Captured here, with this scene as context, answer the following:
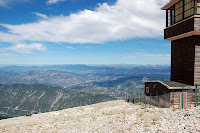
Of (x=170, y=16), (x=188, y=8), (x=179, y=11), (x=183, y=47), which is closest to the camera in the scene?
(x=188, y=8)

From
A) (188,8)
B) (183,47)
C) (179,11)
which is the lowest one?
(183,47)

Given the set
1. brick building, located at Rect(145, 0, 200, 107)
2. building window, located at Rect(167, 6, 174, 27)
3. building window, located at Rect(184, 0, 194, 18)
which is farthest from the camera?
building window, located at Rect(167, 6, 174, 27)

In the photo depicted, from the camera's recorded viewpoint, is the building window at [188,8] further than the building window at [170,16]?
No

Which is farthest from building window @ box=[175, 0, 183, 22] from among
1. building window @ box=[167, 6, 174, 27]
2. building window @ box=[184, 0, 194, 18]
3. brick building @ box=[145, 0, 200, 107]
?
building window @ box=[167, 6, 174, 27]

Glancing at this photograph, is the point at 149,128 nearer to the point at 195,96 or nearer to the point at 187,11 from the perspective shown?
the point at 195,96

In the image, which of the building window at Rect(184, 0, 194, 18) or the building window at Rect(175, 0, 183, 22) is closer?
the building window at Rect(184, 0, 194, 18)

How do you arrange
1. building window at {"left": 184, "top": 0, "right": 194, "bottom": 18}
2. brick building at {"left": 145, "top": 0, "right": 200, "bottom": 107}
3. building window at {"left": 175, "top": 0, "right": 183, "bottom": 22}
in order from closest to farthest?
brick building at {"left": 145, "top": 0, "right": 200, "bottom": 107}, building window at {"left": 184, "top": 0, "right": 194, "bottom": 18}, building window at {"left": 175, "top": 0, "right": 183, "bottom": 22}

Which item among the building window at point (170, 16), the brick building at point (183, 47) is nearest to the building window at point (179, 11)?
the brick building at point (183, 47)

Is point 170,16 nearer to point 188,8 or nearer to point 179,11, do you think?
point 179,11

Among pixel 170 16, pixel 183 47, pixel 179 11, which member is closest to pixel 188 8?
pixel 179 11

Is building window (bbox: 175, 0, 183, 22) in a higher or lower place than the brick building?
higher

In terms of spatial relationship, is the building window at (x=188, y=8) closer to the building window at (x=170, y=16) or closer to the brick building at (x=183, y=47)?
the brick building at (x=183, y=47)

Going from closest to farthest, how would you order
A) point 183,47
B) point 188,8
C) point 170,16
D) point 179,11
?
1. point 188,8
2. point 179,11
3. point 183,47
4. point 170,16

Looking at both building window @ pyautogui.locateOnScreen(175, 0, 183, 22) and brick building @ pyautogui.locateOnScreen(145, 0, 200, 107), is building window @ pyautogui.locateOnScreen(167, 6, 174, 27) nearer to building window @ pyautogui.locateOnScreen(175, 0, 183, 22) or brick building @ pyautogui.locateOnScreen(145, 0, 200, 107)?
brick building @ pyautogui.locateOnScreen(145, 0, 200, 107)
